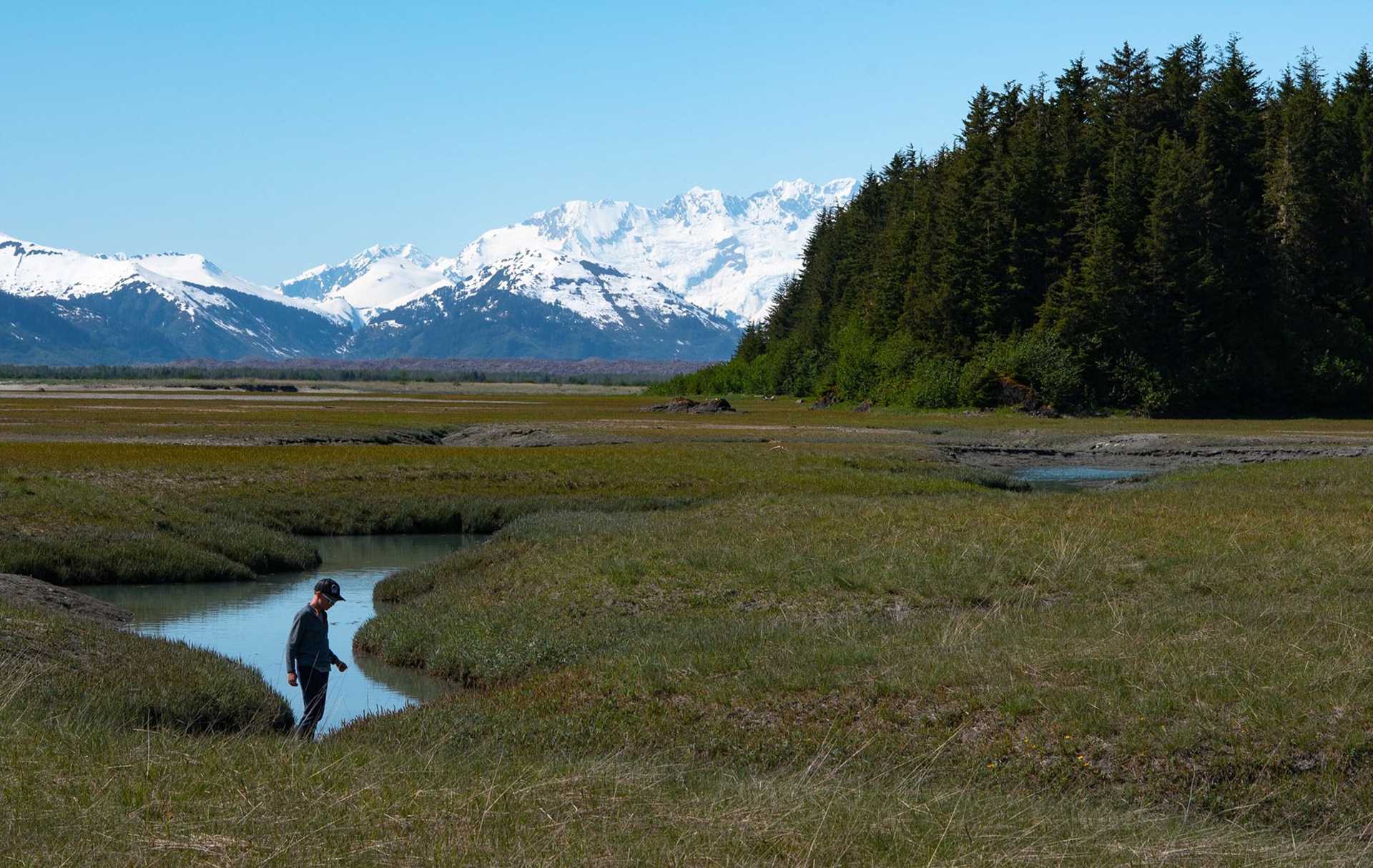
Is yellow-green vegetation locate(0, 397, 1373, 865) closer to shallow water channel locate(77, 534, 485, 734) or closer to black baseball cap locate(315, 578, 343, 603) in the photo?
shallow water channel locate(77, 534, 485, 734)

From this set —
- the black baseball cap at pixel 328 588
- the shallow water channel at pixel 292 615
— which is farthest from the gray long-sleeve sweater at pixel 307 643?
the shallow water channel at pixel 292 615

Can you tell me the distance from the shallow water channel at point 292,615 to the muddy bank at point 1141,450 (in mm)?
33067

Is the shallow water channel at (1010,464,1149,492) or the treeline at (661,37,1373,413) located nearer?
the shallow water channel at (1010,464,1149,492)

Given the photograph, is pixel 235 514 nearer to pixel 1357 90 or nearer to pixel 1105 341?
pixel 1105 341

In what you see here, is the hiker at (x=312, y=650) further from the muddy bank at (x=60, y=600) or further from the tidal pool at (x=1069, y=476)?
the tidal pool at (x=1069, y=476)

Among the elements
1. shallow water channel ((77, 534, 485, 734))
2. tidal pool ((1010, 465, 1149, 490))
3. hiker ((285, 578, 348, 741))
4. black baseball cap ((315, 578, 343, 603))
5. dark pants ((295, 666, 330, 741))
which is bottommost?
shallow water channel ((77, 534, 485, 734))

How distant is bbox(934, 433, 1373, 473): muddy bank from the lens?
2356 inches

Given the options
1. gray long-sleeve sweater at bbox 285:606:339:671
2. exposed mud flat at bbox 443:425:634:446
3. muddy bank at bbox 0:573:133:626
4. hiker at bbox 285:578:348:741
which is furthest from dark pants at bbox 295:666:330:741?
exposed mud flat at bbox 443:425:634:446

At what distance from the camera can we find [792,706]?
1664cm

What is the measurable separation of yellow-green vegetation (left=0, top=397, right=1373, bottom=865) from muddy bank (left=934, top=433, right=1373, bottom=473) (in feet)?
81.0

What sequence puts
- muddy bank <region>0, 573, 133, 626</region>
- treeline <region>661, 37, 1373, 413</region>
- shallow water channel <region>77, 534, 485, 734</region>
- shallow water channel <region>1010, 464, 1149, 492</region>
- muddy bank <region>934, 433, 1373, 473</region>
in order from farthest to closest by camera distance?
treeline <region>661, 37, 1373, 413</region> < muddy bank <region>934, 433, 1373, 473</region> < shallow water channel <region>1010, 464, 1149, 492</region> < muddy bank <region>0, 573, 133, 626</region> < shallow water channel <region>77, 534, 485, 734</region>

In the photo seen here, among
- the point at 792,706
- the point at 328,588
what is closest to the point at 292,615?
the point at 328,588

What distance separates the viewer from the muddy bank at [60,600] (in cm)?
2403

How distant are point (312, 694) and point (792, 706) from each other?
21.4 feet
